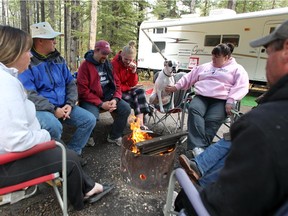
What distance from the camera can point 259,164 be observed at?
0.74 metres

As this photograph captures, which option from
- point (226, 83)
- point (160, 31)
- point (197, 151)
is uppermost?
point (160, 31)

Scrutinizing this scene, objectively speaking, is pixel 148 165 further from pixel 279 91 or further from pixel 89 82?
pixel 279 91

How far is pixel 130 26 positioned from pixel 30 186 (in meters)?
10.9

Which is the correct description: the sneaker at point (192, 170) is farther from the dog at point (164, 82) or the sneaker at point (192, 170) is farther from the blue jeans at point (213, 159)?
the dog at point (164, 82)

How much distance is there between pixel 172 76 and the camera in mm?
3787

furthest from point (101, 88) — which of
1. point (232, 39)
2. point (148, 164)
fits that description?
point (232, 39)

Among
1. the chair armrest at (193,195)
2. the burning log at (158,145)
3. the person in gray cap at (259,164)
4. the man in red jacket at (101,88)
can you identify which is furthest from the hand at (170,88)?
the person in gray cap at (259,164)

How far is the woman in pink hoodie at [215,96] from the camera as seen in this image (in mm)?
3008

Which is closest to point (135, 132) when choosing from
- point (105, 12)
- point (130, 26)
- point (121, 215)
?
point (121, 215)

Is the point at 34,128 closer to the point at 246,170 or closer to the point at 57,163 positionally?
the point at 57,163

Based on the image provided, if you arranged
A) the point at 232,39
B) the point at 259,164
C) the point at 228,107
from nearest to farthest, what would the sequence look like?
1. the point at 259,164
2. the point at 228,107
3. the point at 232,39

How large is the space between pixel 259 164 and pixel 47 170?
134 cm

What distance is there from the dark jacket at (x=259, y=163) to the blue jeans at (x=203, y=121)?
216 centimetres

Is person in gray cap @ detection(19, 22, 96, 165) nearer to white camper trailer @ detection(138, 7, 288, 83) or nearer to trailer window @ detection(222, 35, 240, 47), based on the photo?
white camper trailer @ detection(138, 7, 288, 83)
